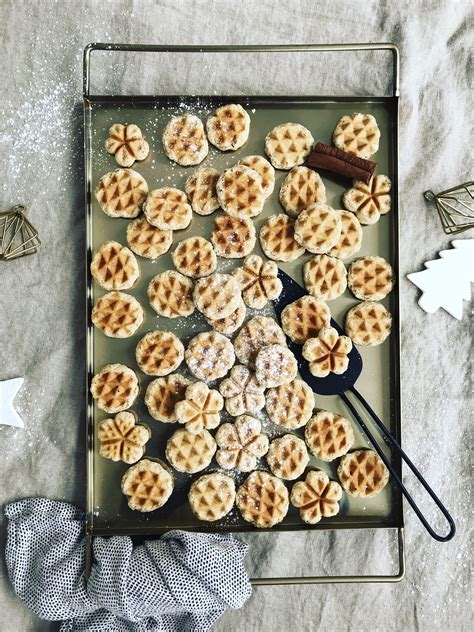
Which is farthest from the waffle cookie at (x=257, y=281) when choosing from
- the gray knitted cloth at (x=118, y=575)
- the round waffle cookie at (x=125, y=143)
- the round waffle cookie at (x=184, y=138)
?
the gray knitted cloth at (x=118, y=575)

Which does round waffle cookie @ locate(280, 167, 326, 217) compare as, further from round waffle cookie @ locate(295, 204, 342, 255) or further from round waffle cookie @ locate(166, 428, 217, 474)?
round waffle cookie @ locate(166, 428, 217, 474)

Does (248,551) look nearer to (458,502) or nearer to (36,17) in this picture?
(458,502)

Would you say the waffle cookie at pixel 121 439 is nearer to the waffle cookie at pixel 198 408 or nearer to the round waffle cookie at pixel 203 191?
the waffle cookie at pixel 198 408

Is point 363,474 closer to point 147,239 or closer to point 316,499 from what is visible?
point 316,499

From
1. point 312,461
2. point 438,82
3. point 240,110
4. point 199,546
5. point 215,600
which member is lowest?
point 215,600

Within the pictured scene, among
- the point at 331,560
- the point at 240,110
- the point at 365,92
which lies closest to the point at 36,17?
the point at 240,110
